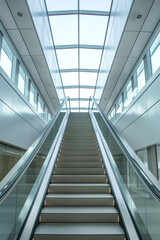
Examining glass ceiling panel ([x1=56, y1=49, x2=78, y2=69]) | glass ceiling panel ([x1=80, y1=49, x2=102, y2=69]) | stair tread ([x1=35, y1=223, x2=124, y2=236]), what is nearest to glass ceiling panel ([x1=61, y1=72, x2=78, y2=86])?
glass ceiling panel ([x1=56, y1=49, x2=78, y2=69])

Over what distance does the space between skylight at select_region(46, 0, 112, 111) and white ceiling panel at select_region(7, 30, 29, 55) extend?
7.40 ft

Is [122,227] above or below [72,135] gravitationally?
below

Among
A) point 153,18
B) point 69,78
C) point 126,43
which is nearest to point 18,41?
point 126,43

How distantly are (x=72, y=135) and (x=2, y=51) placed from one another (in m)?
3.39

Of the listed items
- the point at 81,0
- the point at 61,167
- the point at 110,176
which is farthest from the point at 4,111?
the point at 81,0

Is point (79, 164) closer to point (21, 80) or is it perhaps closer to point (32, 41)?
point (32, 41)

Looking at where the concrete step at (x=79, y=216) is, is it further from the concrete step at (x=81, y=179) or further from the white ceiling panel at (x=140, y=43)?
the white ceiling panel at (x=140, y=43)

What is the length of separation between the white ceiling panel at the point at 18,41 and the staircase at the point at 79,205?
431cm

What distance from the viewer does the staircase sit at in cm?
284

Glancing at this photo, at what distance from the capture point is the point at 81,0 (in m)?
8.39

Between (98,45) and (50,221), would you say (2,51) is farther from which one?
(98,45)

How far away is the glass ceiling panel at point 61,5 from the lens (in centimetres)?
849

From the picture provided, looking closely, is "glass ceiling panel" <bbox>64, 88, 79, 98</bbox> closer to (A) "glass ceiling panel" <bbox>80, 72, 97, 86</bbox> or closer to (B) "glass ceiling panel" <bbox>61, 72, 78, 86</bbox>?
(B) "glass ceiling panel" <bbox>61, 72, 78, 86</bbox>

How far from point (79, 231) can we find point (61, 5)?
8417mm
